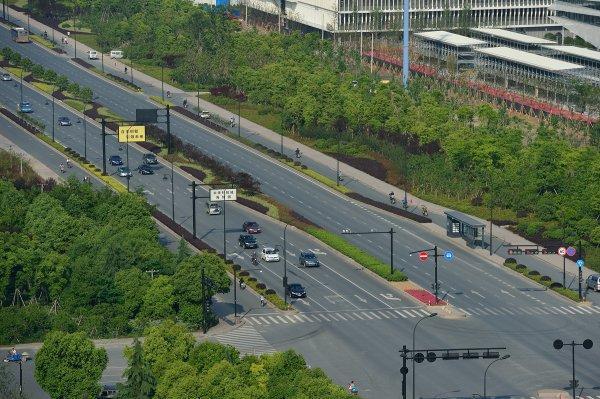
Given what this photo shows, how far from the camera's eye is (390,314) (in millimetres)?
148875

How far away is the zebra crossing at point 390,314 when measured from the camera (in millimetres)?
147375

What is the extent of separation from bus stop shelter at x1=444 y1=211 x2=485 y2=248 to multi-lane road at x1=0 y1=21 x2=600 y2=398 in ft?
4.94

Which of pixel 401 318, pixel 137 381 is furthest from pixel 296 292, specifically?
pixel 137 381

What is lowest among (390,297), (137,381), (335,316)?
(390,297)

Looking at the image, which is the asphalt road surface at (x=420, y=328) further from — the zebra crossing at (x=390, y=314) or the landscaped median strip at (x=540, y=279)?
the landscaped median strip at (x=540, y=279)

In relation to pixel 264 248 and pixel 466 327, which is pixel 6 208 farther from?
pixel 466 327


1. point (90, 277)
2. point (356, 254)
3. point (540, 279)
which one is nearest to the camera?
point (90, 277)

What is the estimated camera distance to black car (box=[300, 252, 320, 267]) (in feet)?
539

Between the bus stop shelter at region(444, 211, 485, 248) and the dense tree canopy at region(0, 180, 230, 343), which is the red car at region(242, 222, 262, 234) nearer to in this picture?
the dense tree canopy at region(0, 180, 230, 343)

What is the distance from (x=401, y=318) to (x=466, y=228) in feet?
83.6

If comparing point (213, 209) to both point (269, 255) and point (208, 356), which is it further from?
point (208, 356)

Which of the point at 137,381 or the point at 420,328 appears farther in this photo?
the point at 420,328

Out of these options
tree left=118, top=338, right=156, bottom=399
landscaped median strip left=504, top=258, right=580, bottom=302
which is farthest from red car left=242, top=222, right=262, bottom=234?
tree left=118, top=338, right=156, bottom=399

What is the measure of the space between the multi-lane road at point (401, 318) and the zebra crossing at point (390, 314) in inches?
3.2
